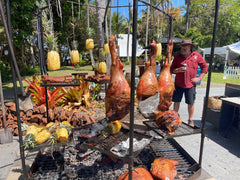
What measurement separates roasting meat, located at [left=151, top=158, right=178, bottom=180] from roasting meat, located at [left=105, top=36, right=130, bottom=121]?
2.59 ft

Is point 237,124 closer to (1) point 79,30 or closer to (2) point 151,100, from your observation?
(2) point 151,100

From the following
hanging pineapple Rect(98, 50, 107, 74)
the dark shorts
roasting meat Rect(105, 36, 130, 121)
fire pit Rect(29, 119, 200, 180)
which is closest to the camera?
roasting meat Rect(105, 36, 130, 121)

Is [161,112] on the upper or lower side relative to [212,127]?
upper

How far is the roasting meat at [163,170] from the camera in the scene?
70.3 inches

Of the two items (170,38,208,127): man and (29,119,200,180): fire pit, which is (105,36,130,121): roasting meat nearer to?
(29,119,200,180): fire pit

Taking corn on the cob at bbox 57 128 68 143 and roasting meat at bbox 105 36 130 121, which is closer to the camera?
roasting meat at bbox 105 36 130 121

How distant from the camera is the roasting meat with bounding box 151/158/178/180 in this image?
1.79 metres

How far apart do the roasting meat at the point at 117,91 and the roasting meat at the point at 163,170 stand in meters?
0.79

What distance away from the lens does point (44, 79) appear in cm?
214

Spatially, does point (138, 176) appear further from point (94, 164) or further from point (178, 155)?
point (178, 155)

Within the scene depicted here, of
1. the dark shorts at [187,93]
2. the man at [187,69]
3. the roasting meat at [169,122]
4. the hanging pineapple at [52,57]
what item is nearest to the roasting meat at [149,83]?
the roasting meat at [169,122]

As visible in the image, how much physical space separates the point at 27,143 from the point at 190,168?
1.96 m

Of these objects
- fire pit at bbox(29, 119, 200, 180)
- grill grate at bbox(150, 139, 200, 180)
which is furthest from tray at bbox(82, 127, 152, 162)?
grill grate at bbox(150, 139, 200, 180)

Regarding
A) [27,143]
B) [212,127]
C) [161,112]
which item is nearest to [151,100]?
[161,112]
